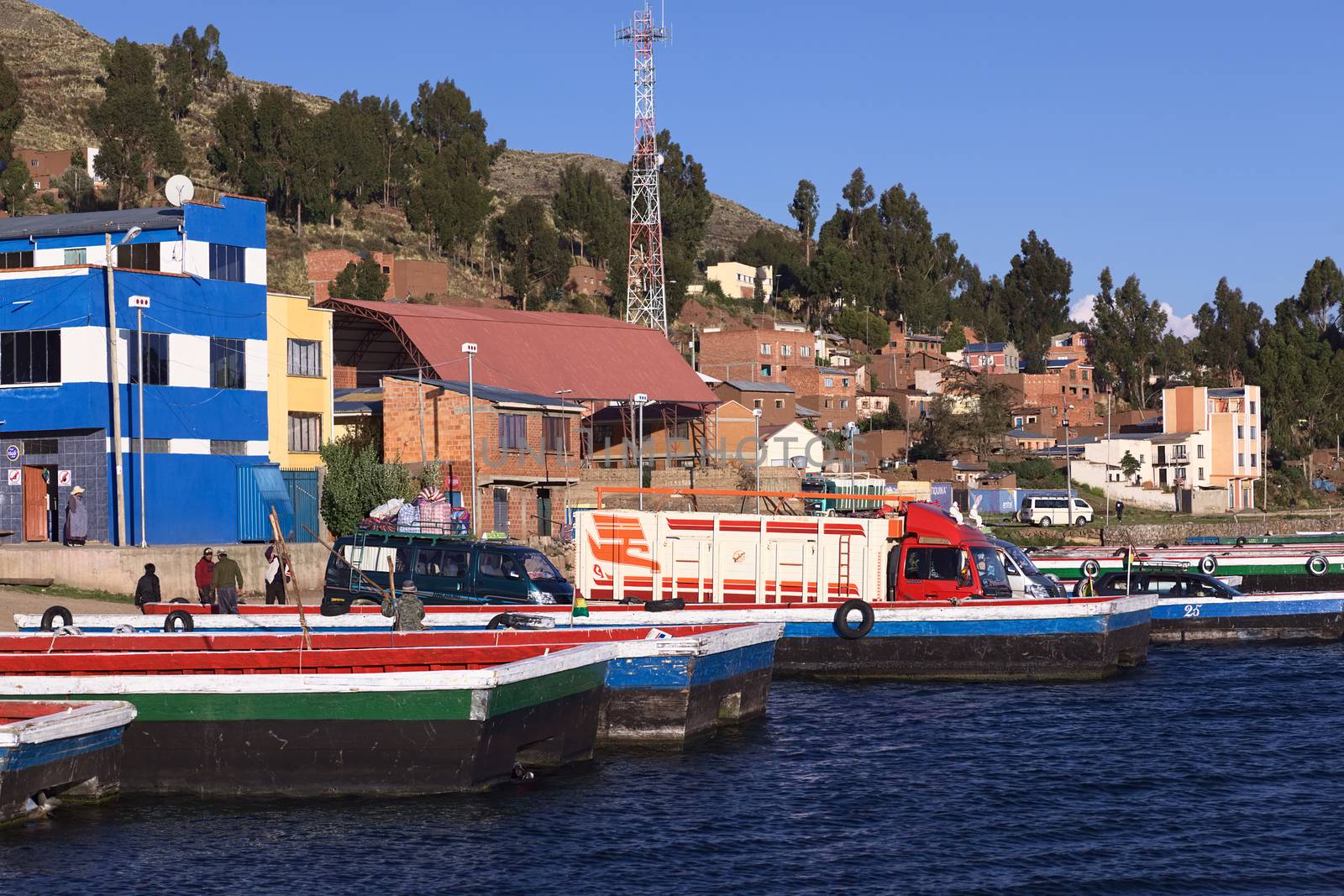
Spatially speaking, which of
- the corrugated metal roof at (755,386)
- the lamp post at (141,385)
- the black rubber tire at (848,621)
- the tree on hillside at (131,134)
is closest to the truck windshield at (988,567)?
the black rubber tire at (848,621)

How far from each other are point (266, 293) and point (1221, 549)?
116ft

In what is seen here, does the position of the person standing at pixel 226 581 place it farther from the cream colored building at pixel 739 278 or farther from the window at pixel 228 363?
the cream colored building at pixel 739 278

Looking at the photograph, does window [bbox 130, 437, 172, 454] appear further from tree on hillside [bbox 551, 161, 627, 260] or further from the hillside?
tree on hillside [bbox 551, 161, 627, 260]

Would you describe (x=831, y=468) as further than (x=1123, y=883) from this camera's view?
Yes

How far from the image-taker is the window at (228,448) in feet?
156

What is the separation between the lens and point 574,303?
11944 centimetres

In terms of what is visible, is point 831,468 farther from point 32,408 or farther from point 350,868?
point 350,868

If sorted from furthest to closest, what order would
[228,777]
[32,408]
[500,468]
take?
[500,468] < [32,408] < [228,777]

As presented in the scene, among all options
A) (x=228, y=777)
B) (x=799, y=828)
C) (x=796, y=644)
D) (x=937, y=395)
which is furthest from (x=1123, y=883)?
(x=937, y=395)

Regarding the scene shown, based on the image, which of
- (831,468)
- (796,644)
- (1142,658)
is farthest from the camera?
Answer: (831,468)

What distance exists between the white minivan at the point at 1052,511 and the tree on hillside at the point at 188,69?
243 ft

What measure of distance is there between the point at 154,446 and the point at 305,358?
361 inches

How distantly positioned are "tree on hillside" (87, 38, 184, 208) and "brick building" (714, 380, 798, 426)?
38.8 m

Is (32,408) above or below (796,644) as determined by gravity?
above
